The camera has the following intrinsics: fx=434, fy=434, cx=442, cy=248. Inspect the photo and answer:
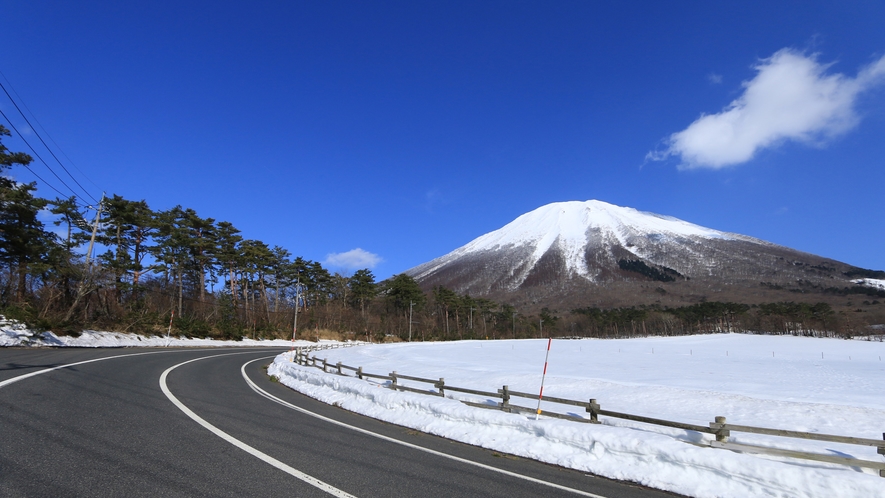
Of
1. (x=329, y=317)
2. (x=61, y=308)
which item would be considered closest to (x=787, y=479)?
(x=61, y=308)

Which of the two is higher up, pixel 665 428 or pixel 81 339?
pixel 81 339

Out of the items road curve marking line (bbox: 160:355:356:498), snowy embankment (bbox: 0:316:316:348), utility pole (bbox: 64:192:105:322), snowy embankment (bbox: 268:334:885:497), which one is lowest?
snowy embankment (bbox: 268:334:885:497)

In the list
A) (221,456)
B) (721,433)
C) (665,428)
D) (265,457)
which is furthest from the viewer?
(665,428)

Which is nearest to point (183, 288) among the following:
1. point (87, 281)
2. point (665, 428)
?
point (87, 281)

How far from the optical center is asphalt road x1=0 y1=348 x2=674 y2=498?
16.0ft

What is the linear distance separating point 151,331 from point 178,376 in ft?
80.3

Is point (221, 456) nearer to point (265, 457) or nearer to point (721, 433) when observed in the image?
point (265, 457)

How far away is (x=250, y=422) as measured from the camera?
27.6ft

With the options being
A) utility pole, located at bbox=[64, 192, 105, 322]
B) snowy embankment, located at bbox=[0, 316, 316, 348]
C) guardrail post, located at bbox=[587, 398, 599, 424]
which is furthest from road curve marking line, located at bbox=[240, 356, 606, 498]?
utility pole, located at bbox=[64, 192, 105, 322]

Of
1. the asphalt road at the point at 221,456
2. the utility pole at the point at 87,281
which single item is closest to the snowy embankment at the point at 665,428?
the asphalt road at the point at 221,456

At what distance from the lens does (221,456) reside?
5.93 meters

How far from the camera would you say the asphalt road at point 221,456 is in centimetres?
489

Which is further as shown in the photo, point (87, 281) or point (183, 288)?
point (183, 288)

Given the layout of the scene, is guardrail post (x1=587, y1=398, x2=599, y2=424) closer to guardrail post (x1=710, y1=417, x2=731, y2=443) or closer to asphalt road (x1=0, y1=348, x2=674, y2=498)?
guardrail post (x1=710, y1=417, x2=731, y2=443)
